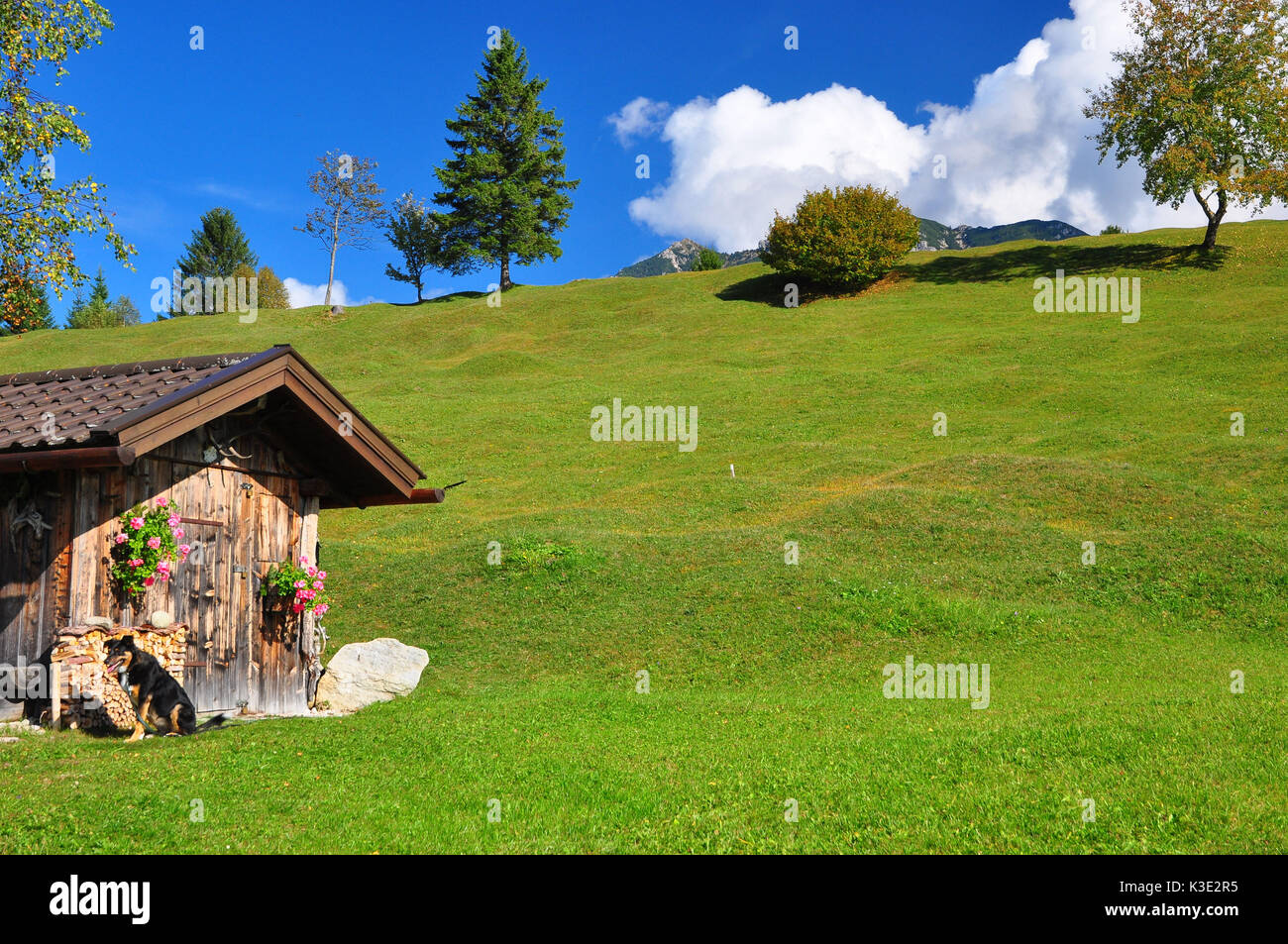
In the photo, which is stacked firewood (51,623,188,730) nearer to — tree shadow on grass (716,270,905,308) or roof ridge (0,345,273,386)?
roof ridge (0,345,273,386)

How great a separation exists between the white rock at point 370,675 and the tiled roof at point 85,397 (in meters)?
6.32

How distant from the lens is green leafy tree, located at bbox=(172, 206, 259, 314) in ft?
352

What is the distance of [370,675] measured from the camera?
52.9 ft

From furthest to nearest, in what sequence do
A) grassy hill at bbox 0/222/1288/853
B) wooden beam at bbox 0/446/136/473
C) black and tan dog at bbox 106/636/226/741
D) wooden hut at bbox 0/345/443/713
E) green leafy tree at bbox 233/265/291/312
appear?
green leafy tree at bbox 233/265/291/312 → black and tan dog at bbox 106/636/226/741 → wooden hut at bbox 0/345/443/713 → wooden beam at bbox 0/446/136/473 → grassy hill at bbox 0/222/1288/853

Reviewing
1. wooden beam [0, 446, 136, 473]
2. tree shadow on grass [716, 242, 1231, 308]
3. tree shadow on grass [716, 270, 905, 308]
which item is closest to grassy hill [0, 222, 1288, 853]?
wooden beam [0, 446, 136, 473]

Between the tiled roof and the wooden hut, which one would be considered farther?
the wooden hut

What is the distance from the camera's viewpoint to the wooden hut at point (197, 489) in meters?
9.99

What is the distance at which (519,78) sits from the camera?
83938mm

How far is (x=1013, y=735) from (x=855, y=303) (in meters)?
56.1

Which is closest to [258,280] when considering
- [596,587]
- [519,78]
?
[519,78]

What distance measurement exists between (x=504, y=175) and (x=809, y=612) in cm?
7210

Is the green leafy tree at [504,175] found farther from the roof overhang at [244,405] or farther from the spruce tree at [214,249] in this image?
the roof overhang at [244,405]

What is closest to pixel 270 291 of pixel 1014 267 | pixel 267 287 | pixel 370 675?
pixel 267 287

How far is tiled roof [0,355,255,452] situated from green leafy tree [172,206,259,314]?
107 m
